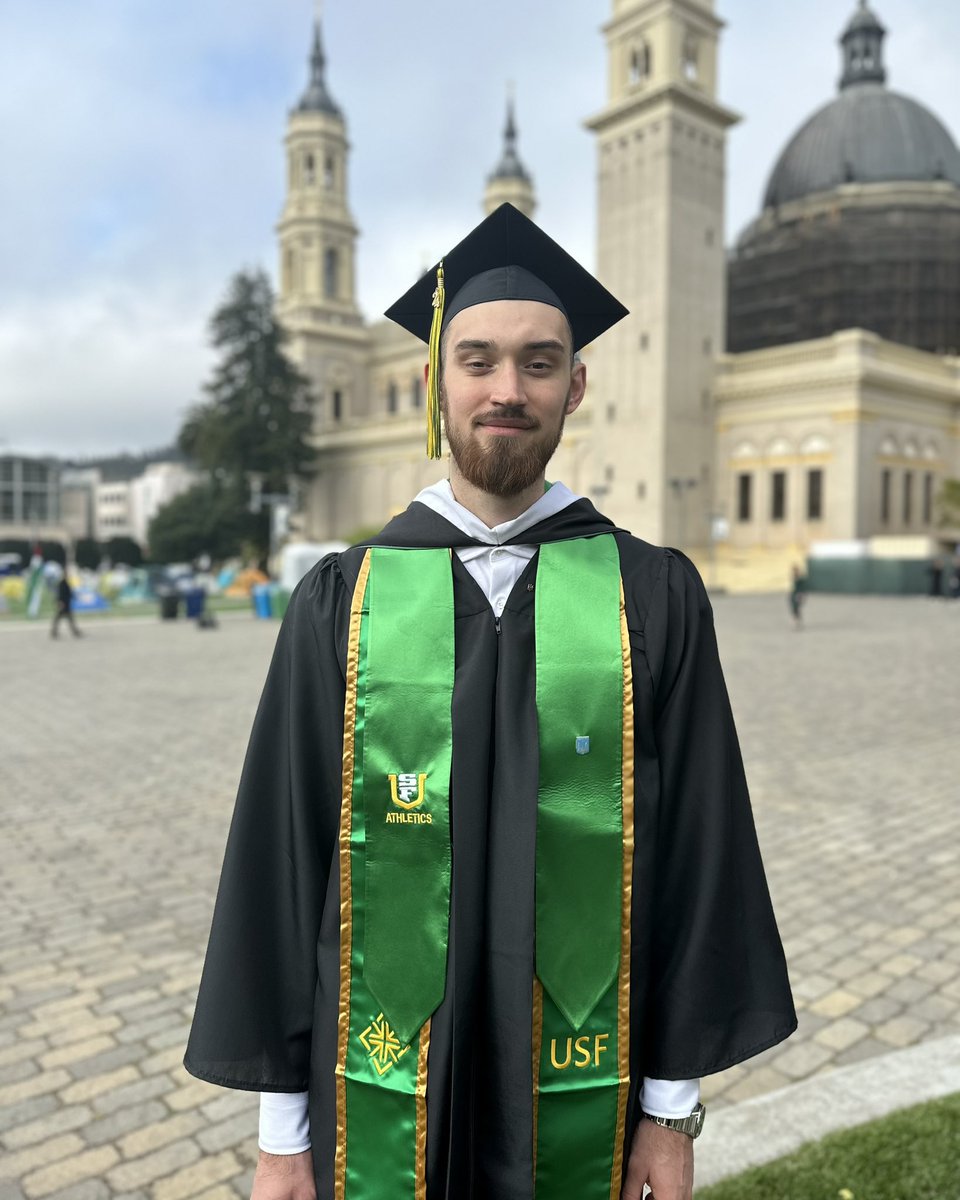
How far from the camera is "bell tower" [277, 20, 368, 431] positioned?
72562 mm

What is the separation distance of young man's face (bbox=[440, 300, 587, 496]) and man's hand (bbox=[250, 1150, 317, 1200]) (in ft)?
4.20

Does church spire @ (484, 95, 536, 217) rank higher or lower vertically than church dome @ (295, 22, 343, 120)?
lower

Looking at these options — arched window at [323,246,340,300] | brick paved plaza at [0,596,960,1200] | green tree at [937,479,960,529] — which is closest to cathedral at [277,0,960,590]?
green tree at [937,479,960,529]

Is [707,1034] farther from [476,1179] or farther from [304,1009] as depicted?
[304,1009]

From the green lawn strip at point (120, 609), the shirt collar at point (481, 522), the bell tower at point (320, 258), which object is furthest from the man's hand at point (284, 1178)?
the bell tower at point (320, 258)

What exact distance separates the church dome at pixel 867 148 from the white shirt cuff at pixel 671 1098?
65.6m

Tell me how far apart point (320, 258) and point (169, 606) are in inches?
2095

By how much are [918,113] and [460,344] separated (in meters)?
71.1

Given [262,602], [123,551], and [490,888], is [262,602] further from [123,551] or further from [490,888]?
[123,551]

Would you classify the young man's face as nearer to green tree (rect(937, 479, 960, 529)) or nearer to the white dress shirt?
the white dress shirt

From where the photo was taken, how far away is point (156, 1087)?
3.55m

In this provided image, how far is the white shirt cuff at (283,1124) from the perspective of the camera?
1796 mm

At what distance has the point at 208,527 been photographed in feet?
196

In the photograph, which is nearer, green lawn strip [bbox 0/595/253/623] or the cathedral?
green lawn strip [bbox 0/595/253/623]
